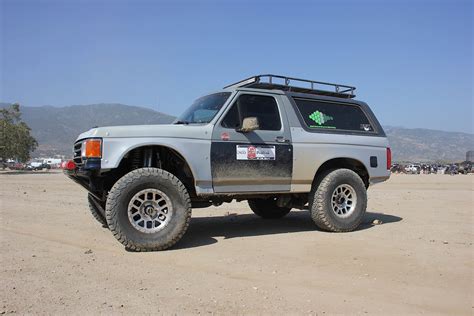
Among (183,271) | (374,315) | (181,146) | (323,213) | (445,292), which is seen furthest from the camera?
(323,213)

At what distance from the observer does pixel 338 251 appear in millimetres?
5480

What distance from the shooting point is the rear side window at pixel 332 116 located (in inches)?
279

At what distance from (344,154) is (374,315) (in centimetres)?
406

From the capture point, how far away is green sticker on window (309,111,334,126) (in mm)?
7141

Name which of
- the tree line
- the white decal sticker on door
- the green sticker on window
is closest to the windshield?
the white decal sticker on door

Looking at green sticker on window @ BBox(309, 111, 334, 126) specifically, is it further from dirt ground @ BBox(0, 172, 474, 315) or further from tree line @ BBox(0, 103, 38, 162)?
tree line @ BBox(0, 103, 38, 162)

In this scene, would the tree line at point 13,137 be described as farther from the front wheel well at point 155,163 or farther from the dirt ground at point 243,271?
the front wheel well at point 155,163

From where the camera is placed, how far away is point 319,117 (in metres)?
7.21

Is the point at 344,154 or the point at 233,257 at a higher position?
the point at 344,154

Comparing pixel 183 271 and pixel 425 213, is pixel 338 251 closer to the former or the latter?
pixel 183 271

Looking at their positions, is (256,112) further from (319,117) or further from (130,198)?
(130,198)

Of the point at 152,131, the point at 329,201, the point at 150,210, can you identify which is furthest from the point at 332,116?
the point at 150,210

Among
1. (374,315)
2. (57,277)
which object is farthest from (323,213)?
(57,277)

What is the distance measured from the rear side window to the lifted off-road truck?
0.07ft
